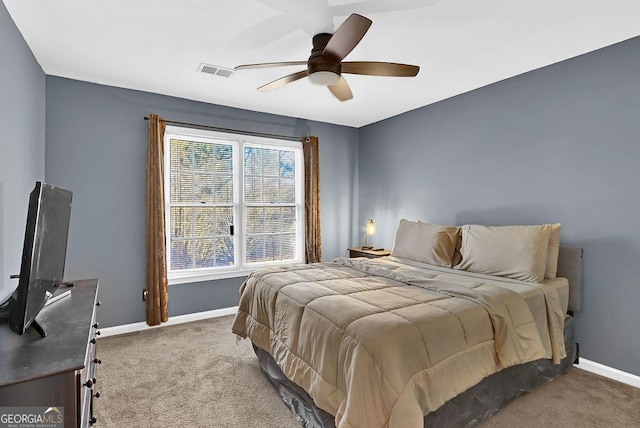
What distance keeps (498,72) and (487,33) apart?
0.86 m

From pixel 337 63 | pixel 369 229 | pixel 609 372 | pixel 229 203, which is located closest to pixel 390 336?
pixel 337 63

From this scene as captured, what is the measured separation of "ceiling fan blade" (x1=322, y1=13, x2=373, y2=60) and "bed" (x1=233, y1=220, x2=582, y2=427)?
1.57 m

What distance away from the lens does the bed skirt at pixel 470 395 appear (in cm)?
182

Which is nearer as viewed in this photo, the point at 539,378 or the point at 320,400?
the point at 320,400

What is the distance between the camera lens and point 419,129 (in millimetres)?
4285

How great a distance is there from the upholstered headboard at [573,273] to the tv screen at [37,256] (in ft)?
11.7

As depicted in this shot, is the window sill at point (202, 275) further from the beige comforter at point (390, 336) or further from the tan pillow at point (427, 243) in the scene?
the tan pillow at point (427, 243)

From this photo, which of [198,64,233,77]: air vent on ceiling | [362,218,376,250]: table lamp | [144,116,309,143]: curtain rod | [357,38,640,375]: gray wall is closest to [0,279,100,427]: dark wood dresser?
[198,64,233,77]: air vent on ceiling

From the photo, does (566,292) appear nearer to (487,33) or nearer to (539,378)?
(539,378)

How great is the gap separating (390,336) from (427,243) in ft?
6.70

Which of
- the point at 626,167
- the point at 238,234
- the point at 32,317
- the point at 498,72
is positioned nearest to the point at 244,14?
the point at 32,317

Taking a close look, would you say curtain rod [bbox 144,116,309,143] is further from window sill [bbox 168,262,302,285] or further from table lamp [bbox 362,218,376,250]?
window sill [bbox 168,262,302,285]

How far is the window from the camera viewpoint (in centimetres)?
394

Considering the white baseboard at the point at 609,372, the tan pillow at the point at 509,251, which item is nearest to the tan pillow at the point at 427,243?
the tan pillow at the point at 509,251
